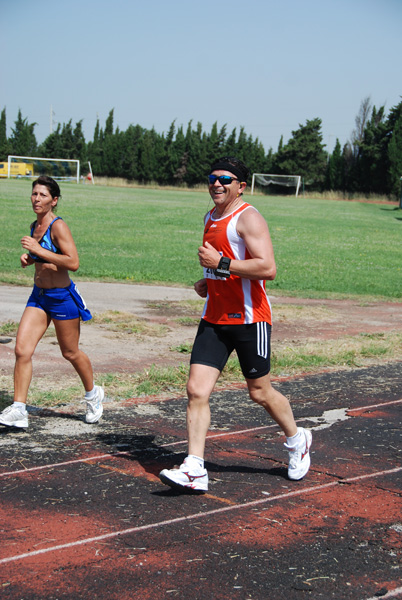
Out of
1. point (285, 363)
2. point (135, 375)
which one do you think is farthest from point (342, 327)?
point (135, 375)

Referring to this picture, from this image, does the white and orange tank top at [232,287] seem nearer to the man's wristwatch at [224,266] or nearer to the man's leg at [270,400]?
the man's wristwatch at [224,266]

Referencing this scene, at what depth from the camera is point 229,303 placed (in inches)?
191

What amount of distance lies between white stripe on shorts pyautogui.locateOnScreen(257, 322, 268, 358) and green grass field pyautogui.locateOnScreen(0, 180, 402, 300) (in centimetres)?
1104

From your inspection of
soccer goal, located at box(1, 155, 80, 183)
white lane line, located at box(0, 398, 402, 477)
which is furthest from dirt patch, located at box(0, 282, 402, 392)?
soccer goal, located at box(1, 155, 80, 183)

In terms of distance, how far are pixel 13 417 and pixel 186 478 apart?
1.82 meters

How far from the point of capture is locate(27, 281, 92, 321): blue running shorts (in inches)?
237

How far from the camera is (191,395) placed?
189 inches

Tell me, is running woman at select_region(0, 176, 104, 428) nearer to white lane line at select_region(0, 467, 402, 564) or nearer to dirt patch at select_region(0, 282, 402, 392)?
dirt patch at select_region(0, 282, 402, 392)

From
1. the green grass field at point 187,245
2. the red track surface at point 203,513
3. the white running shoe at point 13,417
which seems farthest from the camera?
the green grass field at point 187,245

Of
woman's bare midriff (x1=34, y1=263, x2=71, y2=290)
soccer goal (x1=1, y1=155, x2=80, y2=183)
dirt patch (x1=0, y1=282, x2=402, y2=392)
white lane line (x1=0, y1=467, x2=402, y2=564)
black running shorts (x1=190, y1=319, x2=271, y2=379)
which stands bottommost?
dirt patch (x1=0, y1=282, x2=402, y2=392)

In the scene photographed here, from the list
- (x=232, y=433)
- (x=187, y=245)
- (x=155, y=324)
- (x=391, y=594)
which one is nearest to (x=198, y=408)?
(x=232, y=433)

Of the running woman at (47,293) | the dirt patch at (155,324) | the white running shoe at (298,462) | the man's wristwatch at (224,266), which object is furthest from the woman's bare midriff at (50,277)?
the white running shoe at (298,462)

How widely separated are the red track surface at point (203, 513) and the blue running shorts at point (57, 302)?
0.95m

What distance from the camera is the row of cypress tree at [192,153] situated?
232 ft
